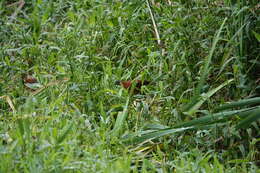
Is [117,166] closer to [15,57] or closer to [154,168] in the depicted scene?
[154,168]

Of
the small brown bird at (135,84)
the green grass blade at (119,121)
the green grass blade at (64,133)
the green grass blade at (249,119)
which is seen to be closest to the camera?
the green grass blade at (64,133)

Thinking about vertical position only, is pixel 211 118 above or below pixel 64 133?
below

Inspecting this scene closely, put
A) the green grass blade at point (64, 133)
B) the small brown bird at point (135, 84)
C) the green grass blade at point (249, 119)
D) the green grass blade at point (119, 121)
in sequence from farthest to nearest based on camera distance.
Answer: the small brown bird at point (135, 84)
the green grass blade at point (119, 121)
the green grass blade at point (249, 119)
the green grass blade at point (64, 133)

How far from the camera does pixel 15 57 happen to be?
17.0 ft

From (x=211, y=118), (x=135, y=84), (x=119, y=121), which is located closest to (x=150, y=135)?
(x=119, y=121)

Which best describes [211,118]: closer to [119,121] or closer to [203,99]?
[203,99]

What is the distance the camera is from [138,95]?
4.29m

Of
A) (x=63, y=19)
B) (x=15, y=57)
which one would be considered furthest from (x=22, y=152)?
(x=63, y=19)

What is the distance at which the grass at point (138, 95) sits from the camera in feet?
10.8

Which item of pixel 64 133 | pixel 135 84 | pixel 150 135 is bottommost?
pixel 150 135

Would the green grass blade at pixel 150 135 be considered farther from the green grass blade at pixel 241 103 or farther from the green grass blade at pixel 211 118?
the green grass blade at pixel 241 103

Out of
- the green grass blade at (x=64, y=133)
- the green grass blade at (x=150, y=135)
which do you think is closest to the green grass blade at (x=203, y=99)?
the green grass blade at (x=150, y=135)

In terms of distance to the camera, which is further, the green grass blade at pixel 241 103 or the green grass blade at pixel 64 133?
the green grass blade at pixel 241 103

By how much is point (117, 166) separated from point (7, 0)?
12.1 ft
